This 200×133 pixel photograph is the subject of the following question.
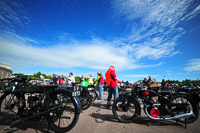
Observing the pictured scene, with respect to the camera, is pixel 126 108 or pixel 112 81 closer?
pixel 126 108

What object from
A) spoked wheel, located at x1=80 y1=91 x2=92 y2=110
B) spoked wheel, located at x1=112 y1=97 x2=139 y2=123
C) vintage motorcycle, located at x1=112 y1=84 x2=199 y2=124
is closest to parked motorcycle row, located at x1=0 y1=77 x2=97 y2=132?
spoked wheel, located at x1=112 y1=97 x2=139 y2=123

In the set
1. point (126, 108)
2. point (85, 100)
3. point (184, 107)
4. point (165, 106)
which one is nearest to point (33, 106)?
point (85, 100)

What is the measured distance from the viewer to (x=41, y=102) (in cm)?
237

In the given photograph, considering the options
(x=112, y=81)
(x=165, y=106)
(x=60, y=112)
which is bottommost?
(x=60, y=112)

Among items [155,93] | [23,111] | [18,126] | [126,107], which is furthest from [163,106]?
[18,126]

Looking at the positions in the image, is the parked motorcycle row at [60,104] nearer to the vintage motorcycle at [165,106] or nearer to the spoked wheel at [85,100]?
the vintage motorcycle at [165,106]

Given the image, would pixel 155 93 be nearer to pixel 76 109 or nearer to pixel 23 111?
pixel 76 109

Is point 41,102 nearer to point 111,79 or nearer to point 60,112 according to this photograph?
point 60,112

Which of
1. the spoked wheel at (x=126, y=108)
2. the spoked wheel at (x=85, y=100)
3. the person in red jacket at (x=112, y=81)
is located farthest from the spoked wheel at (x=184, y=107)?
the spoked wheel at (x=85, y=100)

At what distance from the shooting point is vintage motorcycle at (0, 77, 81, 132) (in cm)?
217

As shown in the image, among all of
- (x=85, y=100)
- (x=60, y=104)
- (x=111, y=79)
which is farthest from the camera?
(x=111, y=79)

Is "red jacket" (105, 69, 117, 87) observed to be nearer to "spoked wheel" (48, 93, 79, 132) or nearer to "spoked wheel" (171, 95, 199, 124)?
"spoked wheel" (171, 95, 199, 124)

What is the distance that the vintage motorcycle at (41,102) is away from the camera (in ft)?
7.13

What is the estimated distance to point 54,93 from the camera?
2.36 meters
